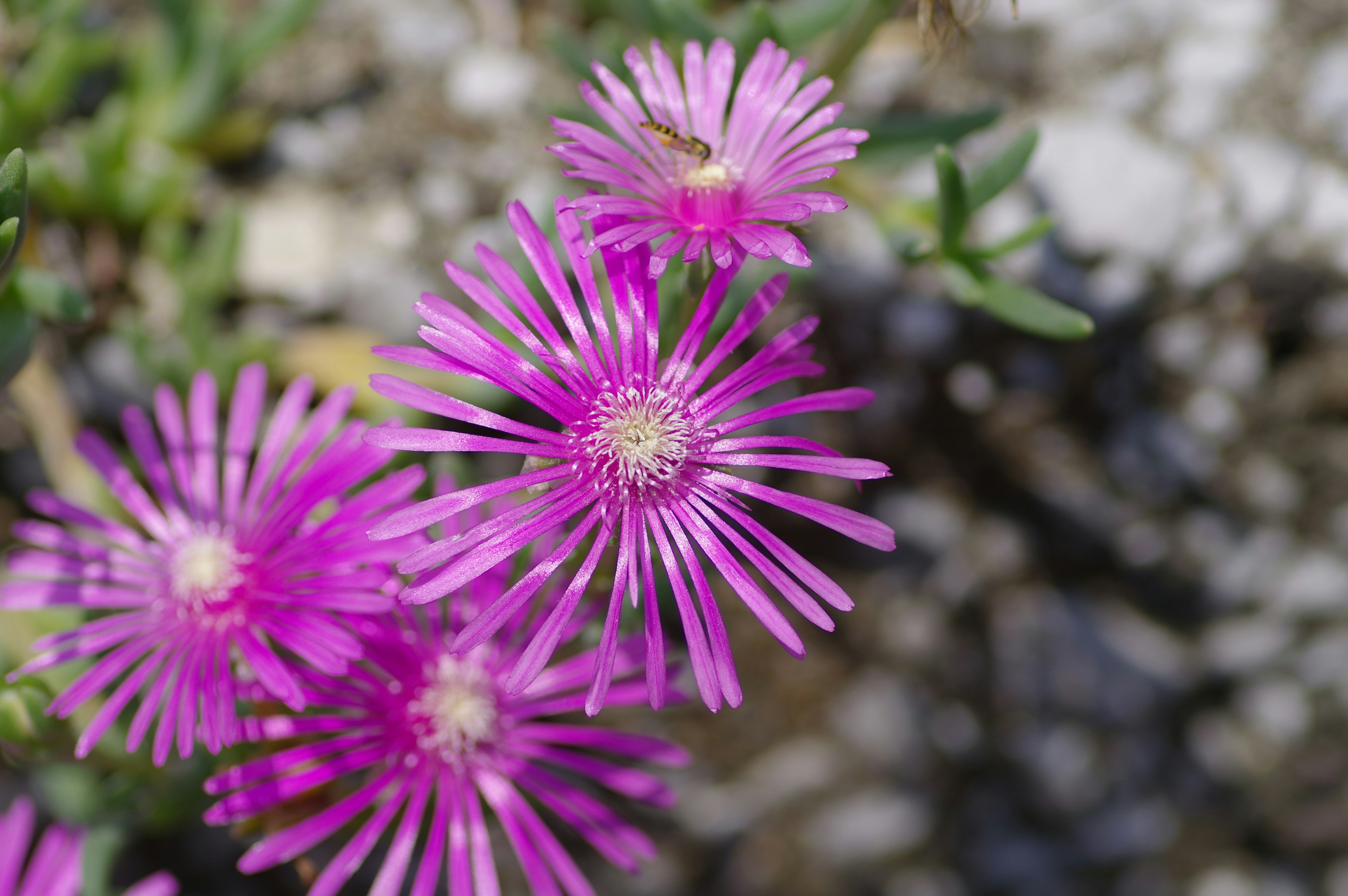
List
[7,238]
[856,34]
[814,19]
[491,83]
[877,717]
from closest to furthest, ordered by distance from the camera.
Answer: [7,238] → [856,34] → [814,19] → [491,83] → [877,717]

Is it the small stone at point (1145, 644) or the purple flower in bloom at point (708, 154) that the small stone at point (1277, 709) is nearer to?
the small stone at point (1145, 644)

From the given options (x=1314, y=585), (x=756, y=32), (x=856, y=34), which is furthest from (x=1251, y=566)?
(x=756, y=32)

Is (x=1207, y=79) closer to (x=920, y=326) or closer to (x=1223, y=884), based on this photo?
(x=920, y=326)

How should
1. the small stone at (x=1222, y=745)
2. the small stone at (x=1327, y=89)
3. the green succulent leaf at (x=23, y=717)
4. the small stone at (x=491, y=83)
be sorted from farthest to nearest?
the small stone at (x=1222, y=745), the small stone at (x=491, y=83), the small stone at (x=1327, y=89), the green succulent leaf at (x=23, y=717)

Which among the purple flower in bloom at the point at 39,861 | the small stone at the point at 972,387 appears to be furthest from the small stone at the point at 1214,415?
the purple flower in bloom at the point at 39,861

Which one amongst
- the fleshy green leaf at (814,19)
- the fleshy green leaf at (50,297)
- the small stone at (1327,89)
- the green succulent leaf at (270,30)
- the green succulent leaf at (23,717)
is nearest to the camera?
the green succulent leaf at (23,717)

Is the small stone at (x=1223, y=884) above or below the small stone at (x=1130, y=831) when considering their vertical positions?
below

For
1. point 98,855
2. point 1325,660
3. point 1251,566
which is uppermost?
point 1251,566
